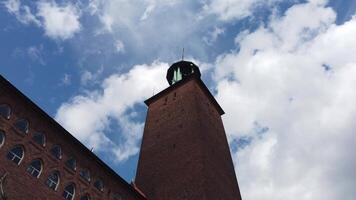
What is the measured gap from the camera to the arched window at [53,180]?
62.1ft

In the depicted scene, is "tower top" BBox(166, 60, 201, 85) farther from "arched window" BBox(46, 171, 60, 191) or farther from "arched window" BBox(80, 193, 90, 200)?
"arched window" BBox(46, 171, 60, 191)

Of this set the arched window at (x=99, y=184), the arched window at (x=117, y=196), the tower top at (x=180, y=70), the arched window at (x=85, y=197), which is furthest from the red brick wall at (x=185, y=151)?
the arched window at (x=85, y=197)

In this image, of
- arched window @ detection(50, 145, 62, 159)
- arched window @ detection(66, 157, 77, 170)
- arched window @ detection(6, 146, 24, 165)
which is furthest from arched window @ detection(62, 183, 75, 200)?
arched window @ detection(6, 146, 24, 165)

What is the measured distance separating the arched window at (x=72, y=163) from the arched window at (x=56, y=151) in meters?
0.68

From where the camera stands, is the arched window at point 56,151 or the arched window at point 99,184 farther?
the arched window at point 99,184

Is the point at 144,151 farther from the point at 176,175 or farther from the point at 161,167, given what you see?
the point at 176,175

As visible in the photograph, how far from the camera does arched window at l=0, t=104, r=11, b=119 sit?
18.5 meters

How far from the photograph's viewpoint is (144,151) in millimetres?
33312

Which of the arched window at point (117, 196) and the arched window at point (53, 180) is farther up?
the arched window at point (117, 196)

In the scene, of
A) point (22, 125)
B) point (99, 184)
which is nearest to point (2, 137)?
point (22, 125)

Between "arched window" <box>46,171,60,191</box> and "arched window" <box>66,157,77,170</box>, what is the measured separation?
1159 millimetres

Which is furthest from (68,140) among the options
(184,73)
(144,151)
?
(184,73)

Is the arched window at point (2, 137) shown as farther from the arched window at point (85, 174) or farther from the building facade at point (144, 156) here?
the arched window at point (85, 174)

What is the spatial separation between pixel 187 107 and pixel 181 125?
7.92ft
